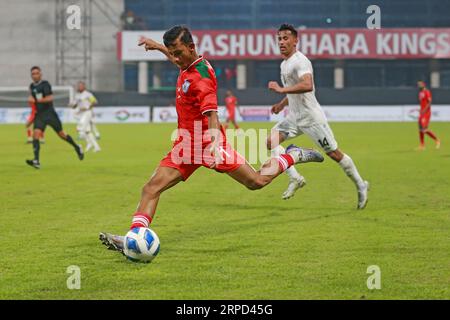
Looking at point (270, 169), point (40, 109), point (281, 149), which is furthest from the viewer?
point (40, 109)

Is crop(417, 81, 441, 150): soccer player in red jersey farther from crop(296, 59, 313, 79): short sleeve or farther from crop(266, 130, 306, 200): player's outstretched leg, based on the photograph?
crop(296, 59, 313, 79): short sleeve

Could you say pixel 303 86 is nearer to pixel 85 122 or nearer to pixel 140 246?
pixel 140 246

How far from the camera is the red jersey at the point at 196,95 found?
8.20 meters

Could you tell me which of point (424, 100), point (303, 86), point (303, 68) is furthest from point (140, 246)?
point (424, 100)

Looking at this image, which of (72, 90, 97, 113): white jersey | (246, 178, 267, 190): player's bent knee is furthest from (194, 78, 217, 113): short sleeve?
(72, 90, 97, 113): white jersey

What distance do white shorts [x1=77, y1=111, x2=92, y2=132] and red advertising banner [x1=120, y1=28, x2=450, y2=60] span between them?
40438 millimetres

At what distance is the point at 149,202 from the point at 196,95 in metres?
1.10

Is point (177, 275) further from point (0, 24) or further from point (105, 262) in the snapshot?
point (0, 24)

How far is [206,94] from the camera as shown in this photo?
8.20 m

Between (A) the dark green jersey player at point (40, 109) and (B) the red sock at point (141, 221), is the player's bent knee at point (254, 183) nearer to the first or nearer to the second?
(B) the red sock at point (141, 221)

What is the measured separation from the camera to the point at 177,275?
7.66 metres

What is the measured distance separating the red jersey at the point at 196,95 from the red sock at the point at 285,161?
6.84 feet

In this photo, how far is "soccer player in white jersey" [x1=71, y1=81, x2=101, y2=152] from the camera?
27.8 metres

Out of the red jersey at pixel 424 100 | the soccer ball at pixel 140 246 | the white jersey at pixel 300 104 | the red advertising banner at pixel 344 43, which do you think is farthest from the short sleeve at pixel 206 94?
the red advertising banner at pixel 344 43
